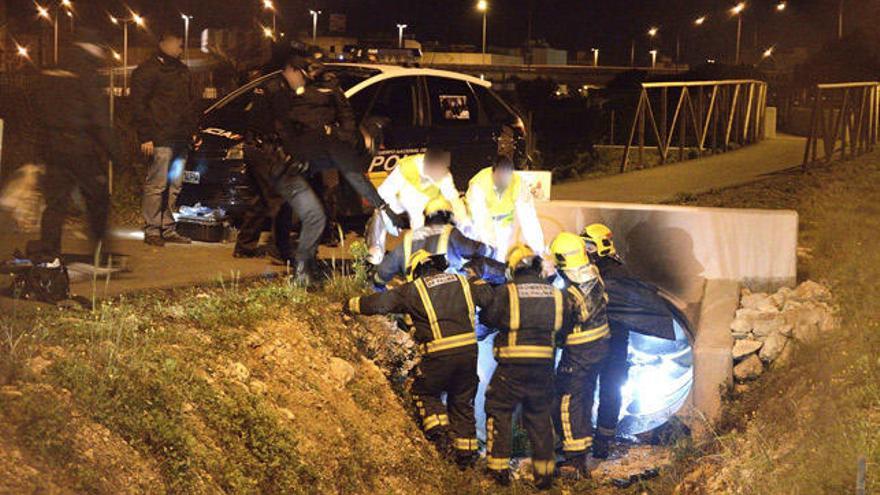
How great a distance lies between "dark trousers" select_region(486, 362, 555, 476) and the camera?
8.50 m

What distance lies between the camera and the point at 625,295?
9914 mm

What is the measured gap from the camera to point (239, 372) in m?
7.21

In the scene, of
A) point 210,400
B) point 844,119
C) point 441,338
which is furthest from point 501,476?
point 844,119

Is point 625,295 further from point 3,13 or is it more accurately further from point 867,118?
point 3,13

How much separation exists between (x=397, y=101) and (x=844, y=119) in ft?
33.0

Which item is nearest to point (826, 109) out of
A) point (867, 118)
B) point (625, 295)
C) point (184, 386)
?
point (867, 118)

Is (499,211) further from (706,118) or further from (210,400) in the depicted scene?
(706,118)

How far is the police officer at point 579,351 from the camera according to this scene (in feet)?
28.9

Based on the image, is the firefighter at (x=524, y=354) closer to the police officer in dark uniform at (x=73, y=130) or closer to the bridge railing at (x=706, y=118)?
the police officer in dark uniform at (x=73, y=130)

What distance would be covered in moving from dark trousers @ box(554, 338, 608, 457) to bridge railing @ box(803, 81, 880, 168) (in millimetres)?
10197

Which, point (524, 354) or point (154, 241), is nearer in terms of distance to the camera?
point (524, 354)

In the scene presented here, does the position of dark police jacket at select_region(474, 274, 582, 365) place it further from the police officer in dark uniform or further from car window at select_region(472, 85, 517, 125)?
car window at select_region(472, 85, 517, 125)

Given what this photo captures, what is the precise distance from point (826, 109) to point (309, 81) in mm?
12913

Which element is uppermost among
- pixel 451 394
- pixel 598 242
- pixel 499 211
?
pixel 499 211
